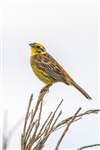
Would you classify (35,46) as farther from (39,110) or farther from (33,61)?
(39,110)

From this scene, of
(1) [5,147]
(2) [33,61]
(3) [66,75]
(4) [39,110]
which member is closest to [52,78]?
(3) [66,75]

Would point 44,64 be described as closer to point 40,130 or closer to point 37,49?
point 37,49

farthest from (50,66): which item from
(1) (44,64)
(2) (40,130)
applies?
(2) (40,130)

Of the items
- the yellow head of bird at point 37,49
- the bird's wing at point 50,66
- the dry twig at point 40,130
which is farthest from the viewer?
the yellow head of bird at point 37,49

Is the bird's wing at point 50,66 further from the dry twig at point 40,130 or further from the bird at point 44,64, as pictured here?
the dry twig at point 40,130

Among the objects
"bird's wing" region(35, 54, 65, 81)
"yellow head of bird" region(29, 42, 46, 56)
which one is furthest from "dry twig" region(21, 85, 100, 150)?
"yellow head of bird" region(29, 42, 46, 56)

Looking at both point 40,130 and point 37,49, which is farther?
point 37,49

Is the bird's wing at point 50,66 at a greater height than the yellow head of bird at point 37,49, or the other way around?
the yellow head of bird at point 37,49

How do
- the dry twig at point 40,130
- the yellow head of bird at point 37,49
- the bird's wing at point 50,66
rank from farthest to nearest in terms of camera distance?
the yellow head of bird at point 37,49 < the bird's wing at point 50,66 < the dry twig at point 40,130

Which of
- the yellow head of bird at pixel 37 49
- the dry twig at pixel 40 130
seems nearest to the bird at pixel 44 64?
the yellow head of bird at pixel 37 49
